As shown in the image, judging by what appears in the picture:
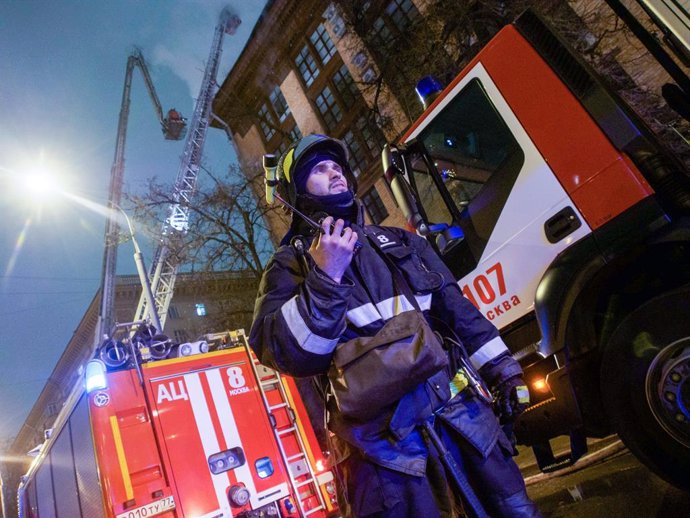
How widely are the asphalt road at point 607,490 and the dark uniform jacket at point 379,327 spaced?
5.79ft

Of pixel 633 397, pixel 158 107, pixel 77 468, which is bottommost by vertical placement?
pixel 633 397

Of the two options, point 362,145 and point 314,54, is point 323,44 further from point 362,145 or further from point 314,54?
point 362,145

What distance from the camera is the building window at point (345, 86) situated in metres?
19.6

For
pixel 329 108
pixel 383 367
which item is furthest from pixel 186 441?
pixel 329 108

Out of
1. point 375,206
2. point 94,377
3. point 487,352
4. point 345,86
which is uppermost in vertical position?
point 345,86

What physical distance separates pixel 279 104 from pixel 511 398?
24.4 m

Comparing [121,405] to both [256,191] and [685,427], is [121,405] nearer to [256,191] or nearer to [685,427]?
[685,427]

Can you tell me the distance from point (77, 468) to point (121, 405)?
0.90 metres

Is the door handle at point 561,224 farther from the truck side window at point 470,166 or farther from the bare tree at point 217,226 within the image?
the bare tree at point 217,226

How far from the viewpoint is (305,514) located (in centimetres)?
438

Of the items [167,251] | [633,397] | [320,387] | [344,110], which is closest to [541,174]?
[633,397]

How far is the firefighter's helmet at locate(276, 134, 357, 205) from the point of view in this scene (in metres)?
2.10

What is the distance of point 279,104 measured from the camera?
78.5 feet

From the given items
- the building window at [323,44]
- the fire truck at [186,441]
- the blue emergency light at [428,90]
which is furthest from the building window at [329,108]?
the fire truck at [186,441]
